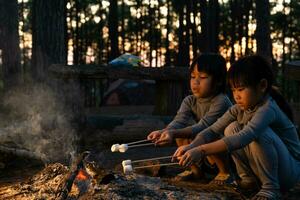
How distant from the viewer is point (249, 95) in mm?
Result: 3287

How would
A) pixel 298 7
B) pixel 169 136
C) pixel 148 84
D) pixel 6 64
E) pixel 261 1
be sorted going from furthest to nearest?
pixel 298 7 < pixel 148 84 < pixel 6 64 < pixel 261 1 < pixel 169 136

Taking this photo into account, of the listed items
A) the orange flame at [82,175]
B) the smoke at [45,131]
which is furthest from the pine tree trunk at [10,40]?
the orange flame at [82,175]

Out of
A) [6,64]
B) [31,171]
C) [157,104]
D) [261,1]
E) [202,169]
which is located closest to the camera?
[202,169]

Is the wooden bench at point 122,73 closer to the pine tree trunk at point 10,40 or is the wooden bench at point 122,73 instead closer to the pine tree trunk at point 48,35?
the pine tree trunk at point 48,35

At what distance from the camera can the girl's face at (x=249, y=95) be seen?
3.29m

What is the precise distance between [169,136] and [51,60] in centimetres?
644

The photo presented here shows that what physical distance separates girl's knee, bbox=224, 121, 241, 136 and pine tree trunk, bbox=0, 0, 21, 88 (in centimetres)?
1212

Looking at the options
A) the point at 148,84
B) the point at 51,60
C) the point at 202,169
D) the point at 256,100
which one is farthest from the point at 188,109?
the point at 148,84

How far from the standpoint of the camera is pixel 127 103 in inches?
754

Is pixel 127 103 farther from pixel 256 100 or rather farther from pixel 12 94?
pixel 256 100

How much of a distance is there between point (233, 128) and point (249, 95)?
11.2 inches

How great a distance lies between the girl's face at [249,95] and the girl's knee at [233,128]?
0.53 feet

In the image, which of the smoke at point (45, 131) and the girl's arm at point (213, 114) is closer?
the girl's arm at point (213, 114)

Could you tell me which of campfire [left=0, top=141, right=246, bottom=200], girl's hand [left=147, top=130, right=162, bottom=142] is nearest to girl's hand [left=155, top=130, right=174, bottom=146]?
girl's hand [left=147, top=130, right=162, bottom=142]
